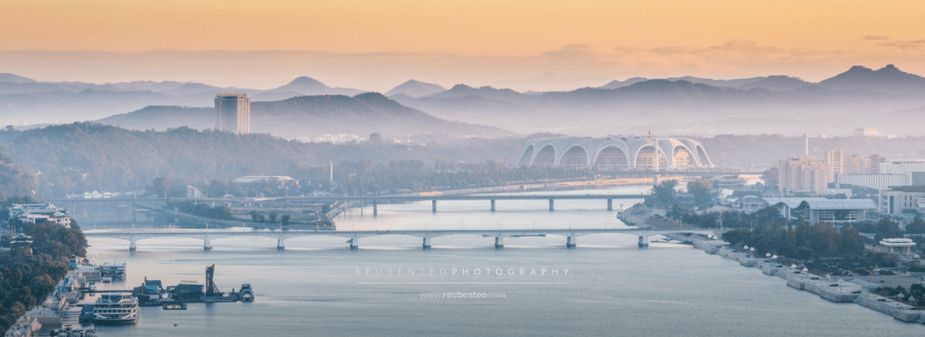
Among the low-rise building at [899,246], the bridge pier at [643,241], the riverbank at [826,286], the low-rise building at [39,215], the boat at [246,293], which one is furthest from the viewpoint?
the low-rise building at [39,215]

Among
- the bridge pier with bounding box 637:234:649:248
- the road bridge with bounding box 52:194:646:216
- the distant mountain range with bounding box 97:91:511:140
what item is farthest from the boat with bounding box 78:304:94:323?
the distant mountain range with bounding box 97:91:511:140

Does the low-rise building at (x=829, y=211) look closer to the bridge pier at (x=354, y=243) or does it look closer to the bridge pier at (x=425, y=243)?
the bridge pier at (x=425, y=243)

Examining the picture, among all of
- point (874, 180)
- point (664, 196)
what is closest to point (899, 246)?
point (664, 196)

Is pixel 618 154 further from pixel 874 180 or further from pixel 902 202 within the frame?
pixel 902 202

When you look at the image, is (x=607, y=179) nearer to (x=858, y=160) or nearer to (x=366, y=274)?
(x=858, y=160)

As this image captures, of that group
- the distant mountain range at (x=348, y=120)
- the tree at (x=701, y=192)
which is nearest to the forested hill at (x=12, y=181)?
the tree at (x=701, y=192)

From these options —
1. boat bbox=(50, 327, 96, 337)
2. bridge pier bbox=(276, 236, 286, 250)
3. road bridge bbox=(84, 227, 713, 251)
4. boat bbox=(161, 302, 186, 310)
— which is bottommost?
boat bbox=(50, 327, 96, 337)

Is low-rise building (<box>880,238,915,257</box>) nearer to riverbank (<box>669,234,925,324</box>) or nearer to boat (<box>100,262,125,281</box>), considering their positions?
riverbank (<box>669,234,925,324</box>)
